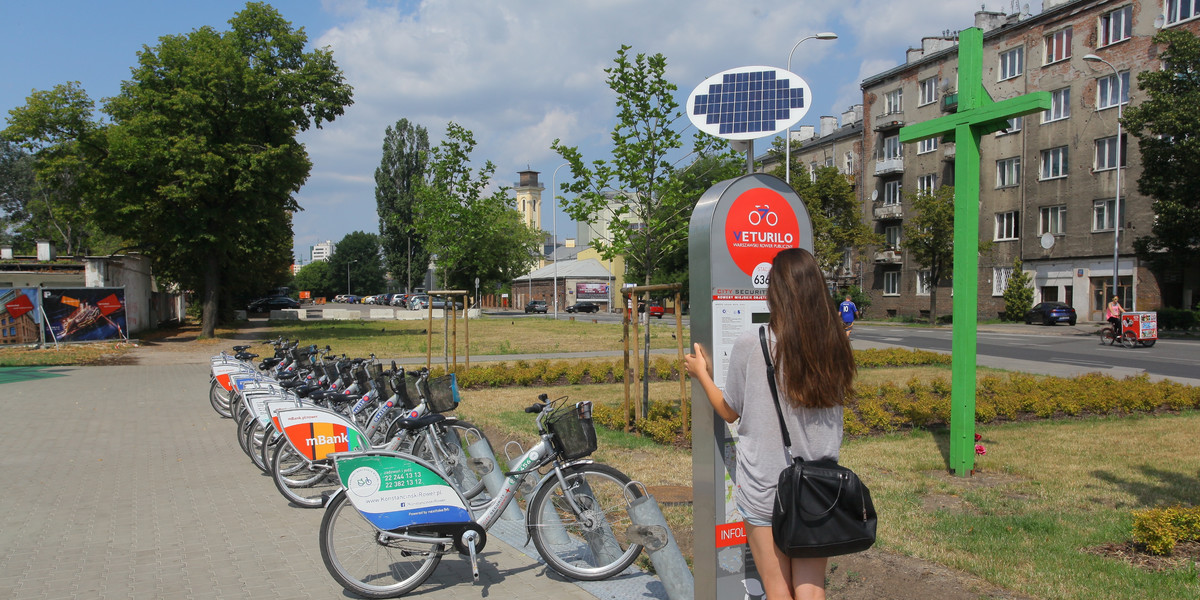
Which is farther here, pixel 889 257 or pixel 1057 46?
pixel 889 257

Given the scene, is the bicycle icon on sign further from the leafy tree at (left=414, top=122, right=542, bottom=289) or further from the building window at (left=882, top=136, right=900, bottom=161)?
the building window at (left=882, top=136, right=900, bottom=161)

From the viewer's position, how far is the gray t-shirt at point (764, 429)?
288 centimetres

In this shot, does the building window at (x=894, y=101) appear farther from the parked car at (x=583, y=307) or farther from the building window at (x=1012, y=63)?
the parked car at (x=583, y=307)

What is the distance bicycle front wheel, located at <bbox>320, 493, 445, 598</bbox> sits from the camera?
458cm

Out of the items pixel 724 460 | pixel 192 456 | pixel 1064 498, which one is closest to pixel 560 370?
pixel 192 456

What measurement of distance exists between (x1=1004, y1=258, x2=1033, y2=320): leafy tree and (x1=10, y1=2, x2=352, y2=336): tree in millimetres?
33271

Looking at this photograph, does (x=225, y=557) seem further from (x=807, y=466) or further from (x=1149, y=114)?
(x=1149, y=114)

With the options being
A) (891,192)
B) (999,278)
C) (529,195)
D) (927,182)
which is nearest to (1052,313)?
(999,278)

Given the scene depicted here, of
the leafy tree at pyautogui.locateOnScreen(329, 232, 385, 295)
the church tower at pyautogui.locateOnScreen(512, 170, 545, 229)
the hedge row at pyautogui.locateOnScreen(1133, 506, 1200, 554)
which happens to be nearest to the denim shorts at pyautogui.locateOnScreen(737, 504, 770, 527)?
the hedge row at pyautogui.locateOnScreen(1133, 506, 1200, 554)

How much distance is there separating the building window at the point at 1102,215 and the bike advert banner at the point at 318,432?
130ft

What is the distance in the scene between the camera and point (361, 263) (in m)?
115

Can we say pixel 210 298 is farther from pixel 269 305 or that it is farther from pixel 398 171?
pixel 398 171

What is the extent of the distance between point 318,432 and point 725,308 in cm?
433

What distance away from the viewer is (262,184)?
93.6 feet
